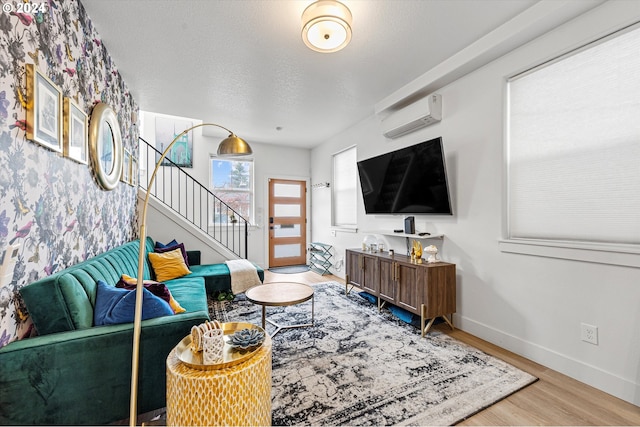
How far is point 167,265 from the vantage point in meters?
3.33

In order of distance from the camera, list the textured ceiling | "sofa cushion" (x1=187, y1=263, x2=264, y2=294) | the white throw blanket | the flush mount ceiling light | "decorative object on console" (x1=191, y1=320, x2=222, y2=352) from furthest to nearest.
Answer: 1. the white throw blanket
2. "sofa cushion" (x1=187, y1=263, x2=264, y2=294)
3. the textured ceiling
4. the flush mount ceiling light
5. "decorative object on console" (x1=191, y1=320, x2=222, y2=352)

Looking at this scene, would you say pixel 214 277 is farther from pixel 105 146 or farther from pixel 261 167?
pixel 261 167

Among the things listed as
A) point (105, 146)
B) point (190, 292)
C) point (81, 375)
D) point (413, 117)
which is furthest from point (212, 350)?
point (413, 117)

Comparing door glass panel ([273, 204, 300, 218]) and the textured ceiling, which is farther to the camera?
door glass panel ([273, 204, 300, 218])

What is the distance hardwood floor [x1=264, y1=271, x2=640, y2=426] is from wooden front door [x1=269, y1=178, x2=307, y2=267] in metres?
4.68

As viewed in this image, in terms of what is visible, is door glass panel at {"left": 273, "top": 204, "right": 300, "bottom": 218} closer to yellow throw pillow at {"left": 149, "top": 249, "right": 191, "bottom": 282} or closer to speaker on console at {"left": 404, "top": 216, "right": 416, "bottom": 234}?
yellow throw pillow at {"left": 149, "top": 249, "right": 191, "bottom": 282}

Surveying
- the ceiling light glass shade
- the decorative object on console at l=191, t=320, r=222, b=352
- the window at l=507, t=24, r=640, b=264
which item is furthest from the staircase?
the window at l=507, t=24, r=640, b=264

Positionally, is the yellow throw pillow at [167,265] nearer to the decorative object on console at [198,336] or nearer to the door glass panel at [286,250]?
the decorative object on console at [198,336]

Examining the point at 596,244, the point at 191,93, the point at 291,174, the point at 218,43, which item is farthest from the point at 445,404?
the point at 291,174

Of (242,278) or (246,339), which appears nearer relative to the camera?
(246,339)

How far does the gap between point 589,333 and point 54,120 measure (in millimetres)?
3655

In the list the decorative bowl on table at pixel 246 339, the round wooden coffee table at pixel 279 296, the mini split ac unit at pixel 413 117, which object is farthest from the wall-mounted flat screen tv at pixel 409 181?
the decorative bowl on table at pixel 246 339

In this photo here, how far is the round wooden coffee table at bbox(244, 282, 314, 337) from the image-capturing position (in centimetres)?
241

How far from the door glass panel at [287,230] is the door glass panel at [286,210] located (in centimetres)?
22
